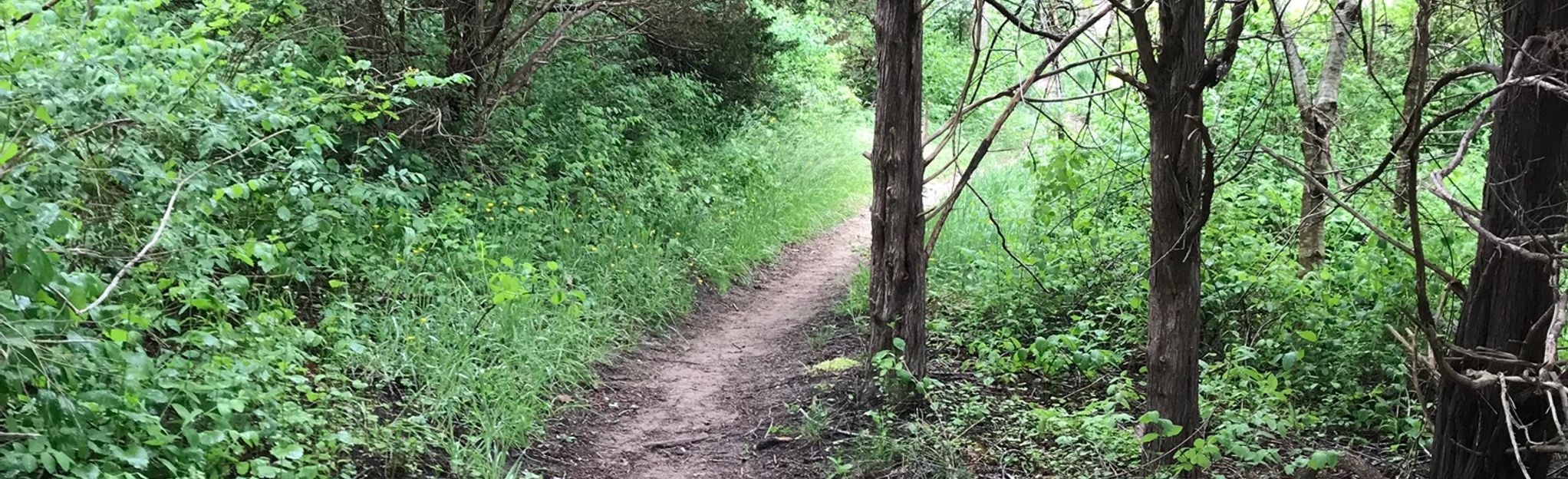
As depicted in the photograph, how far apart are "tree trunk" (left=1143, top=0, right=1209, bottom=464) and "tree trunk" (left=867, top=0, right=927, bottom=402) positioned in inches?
64.4

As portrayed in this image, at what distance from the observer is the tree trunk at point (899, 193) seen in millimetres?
5168

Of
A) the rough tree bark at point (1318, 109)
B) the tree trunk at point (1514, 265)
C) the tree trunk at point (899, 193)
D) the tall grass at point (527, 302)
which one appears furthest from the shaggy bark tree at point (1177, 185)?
the tall grass at point (527, 302)

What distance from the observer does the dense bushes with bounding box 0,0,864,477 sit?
2857 mm

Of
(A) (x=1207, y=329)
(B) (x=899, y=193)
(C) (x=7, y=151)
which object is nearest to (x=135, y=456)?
(C) (x=7, y=151)

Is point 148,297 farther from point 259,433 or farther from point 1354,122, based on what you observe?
point 1354,122

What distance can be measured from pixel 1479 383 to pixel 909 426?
264 cm

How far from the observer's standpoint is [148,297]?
11.8ft

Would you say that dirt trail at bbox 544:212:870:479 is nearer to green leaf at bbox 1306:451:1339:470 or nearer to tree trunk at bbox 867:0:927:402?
tree trunk at bbox 867:0:927:402

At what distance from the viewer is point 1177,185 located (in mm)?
3615

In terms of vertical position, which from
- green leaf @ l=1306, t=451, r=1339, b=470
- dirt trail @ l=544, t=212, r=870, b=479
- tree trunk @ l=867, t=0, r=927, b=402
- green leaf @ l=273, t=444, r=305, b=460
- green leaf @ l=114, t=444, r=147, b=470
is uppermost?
tree trunk @ l=867, t=0, r=927, b=402

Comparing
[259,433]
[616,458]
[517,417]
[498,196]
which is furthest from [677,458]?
[498,196]

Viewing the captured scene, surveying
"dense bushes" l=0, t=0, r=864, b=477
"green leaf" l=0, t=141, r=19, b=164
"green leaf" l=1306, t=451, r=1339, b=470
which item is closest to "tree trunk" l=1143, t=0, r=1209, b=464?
"green leaf" l=1306, t=451, r=1339, b=470

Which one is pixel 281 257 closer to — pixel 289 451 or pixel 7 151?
pixel 289 451

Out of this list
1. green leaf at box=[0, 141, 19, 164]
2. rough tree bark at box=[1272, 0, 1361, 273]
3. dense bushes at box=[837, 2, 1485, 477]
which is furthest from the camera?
rough tree bark at box=[1272, 0, 1361, 273]
